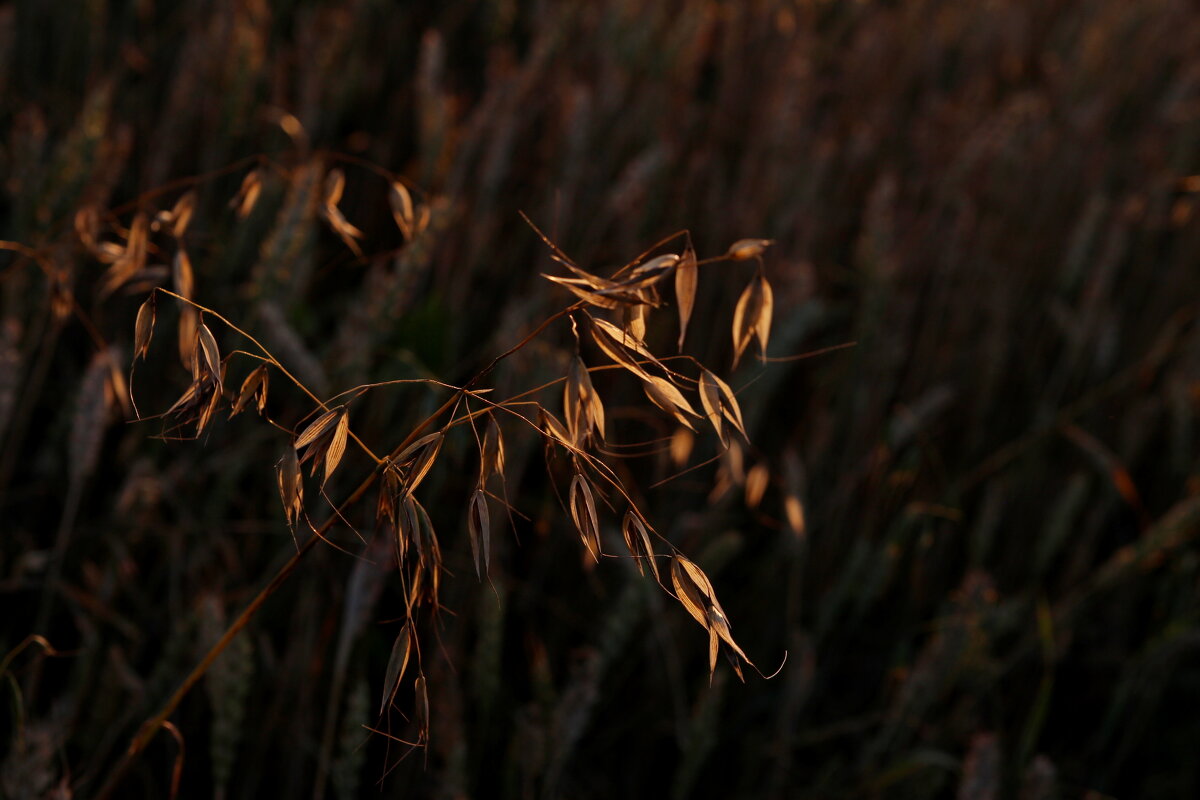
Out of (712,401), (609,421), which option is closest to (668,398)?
(712,401)

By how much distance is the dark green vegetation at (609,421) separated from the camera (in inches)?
32.4

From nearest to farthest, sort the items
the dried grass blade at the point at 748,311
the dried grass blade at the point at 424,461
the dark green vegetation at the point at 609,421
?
the dried grass blade at the point at 424,461 → the dried grass blade at the point at 748,311 → the dark green vegetation at the point at 609,421

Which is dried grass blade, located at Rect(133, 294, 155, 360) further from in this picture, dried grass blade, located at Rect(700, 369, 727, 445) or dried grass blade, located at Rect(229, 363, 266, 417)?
dried grass blade, located at Rect(700, 369, 727, 445)

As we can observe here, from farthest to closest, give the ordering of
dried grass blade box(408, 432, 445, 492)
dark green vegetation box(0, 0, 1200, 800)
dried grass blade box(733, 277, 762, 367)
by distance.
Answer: dark green vegetation box(0, 0, 1200, 800) < dried grass blade box(733, 277, 762, 367) < dried grass blade box(408, 432, 445, 492)

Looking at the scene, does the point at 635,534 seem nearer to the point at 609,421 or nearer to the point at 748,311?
the point at 748,311

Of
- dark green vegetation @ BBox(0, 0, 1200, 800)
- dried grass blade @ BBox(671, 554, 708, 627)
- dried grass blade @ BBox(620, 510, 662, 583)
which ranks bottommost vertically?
dark green vegetation @ BBox(0, 0, 1200, 800)

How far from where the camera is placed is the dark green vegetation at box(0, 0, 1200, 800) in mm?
824

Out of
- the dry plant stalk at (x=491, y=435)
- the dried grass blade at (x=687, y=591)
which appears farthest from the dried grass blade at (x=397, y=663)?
the dried grass blade at (x=687, y=591)

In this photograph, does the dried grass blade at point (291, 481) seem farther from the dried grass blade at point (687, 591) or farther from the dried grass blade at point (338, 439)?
the dried grass blade at point (687, 591)

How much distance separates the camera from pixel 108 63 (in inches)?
57.1

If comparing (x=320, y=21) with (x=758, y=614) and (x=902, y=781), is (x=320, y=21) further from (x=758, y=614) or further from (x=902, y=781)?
(x=902, y=781)

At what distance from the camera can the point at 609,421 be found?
1.18 meters

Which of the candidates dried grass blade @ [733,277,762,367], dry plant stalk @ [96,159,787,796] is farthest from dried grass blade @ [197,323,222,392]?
dried grass blade @ [733,277,762,367]

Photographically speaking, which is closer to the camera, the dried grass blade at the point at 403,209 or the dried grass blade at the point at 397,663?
the dried grass blade at the point at 397,663
